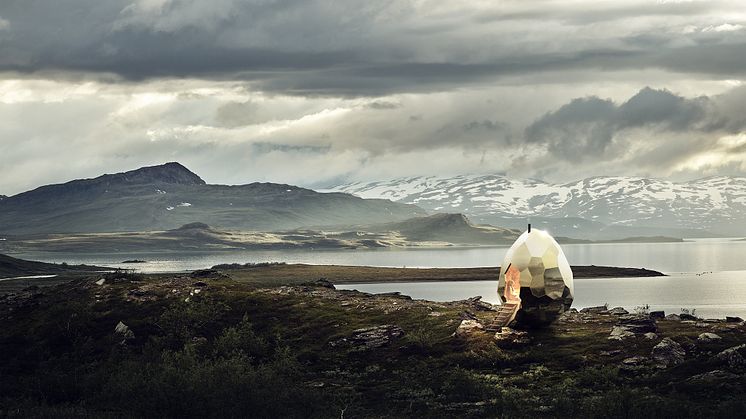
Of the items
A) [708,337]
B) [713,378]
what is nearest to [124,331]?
[708,337]

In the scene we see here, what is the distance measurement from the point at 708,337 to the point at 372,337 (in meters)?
30.7

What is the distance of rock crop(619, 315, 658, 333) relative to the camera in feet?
286

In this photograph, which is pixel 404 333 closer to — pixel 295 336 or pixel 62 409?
pixel 295 336

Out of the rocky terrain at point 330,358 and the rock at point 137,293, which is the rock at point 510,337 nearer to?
the rocky terrain at point 330,358

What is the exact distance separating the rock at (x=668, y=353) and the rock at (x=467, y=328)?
1725 cm

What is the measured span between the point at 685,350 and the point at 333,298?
155ft

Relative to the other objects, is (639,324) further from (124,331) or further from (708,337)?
(124,331)

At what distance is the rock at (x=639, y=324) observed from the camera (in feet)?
286

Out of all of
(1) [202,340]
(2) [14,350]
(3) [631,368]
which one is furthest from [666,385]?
(2) [14,350]

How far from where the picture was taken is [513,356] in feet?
273

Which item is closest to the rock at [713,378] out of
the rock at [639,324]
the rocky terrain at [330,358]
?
the rocky terrain at [330,358]

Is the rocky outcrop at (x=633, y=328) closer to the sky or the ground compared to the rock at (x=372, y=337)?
closer to the sky

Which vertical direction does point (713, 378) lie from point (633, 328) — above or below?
below

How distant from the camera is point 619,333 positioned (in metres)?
86.9
